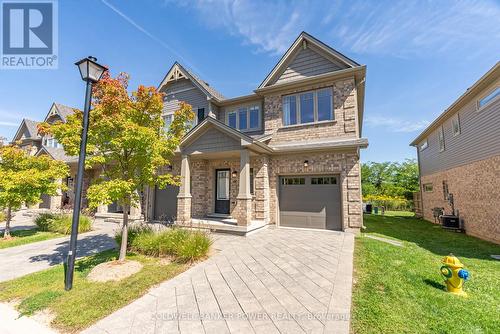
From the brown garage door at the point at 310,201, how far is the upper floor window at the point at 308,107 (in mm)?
2904

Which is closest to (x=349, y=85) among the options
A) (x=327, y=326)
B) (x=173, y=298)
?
(x=327, y=326)

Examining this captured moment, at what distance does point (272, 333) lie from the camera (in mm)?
2904

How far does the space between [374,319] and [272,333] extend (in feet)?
5.37

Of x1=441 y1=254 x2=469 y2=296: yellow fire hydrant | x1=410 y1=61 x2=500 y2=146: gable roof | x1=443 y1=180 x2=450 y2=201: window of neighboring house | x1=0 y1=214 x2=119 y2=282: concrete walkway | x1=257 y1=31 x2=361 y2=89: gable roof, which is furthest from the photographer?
x1=443 y1=180 x2=450 y2=201: window of neighboring house

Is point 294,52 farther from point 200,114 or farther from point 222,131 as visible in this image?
point 200,114

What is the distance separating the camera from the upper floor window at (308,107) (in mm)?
10406

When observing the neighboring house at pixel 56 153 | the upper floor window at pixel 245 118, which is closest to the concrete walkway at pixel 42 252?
the neighboring house at pixel 56 153

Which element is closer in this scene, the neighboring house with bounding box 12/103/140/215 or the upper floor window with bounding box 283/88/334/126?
the upper floor window with bounding box 283/88/334/126

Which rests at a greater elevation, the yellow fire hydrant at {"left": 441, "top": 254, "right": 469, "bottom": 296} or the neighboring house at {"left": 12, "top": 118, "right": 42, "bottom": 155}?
the neighboring house at {"left": 12, "top": 118, "right": 42, "bottom": 155}

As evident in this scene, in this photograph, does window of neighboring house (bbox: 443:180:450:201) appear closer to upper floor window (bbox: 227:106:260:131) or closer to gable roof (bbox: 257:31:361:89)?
gable roof (bbox: 257:31:361:89)

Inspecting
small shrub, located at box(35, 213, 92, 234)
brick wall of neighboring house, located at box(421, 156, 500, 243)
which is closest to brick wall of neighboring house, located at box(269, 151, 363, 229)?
brick wall of neighboring house, located at box(421, 156, 500, 243)

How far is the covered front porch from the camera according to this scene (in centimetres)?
912

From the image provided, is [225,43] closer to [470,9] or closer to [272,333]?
[470,9]

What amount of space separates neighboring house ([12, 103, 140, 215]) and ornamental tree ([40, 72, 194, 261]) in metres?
7.65
